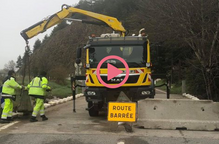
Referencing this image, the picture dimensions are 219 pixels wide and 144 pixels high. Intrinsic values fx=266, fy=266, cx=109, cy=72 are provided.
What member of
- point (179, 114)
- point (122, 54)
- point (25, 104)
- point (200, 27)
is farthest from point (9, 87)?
point (200, 27)

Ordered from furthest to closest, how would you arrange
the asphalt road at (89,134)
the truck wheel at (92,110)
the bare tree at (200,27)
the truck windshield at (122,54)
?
the bare tree at (200,27) < the truck wheel at (92,110) < the truck windshield at (122,54) < the asphalt road at (89,134)

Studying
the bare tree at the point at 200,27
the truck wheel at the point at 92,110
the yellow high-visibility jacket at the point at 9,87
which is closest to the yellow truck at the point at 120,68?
the truck wheel at the point at 92,110

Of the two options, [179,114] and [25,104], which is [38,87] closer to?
[25,104]

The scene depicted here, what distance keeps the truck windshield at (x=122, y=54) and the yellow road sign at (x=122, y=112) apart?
1.86m

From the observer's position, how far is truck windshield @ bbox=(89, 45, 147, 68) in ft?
28.9

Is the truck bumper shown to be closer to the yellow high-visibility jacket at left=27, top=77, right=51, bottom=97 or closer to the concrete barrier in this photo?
the concrete barrier

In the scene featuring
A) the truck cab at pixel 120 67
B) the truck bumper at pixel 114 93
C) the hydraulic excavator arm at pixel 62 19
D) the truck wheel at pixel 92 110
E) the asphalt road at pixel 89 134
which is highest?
the hydraulic excavator arm at pixel 62 19

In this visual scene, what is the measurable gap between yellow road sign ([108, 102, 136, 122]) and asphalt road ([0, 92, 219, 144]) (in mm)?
386

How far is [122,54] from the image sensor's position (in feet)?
29.3

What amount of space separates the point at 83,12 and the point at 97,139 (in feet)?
24.5

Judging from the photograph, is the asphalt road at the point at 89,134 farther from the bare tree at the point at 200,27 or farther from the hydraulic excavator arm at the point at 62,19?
the bare tree at the point at 200,27

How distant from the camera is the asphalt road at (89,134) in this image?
6.31 meters

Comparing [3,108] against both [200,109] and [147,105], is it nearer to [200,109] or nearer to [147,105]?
[147,105]

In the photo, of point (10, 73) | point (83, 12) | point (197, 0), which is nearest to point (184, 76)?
Answer: point (197, 0)
